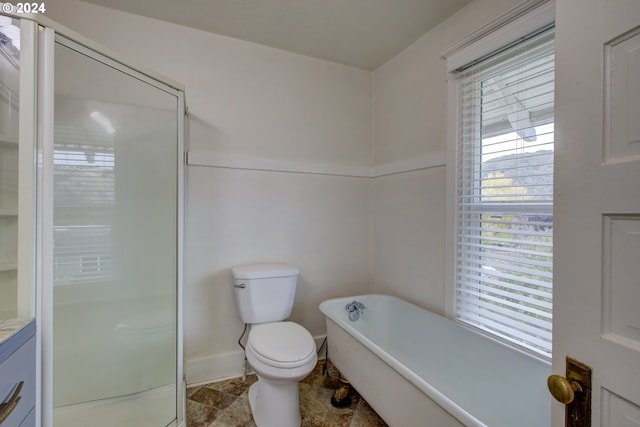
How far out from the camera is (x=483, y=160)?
1.64 m

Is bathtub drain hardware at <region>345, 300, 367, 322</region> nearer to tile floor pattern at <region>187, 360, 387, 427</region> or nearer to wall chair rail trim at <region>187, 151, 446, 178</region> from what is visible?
tile floor pattern at <region>187, 360, 387, 427</region>

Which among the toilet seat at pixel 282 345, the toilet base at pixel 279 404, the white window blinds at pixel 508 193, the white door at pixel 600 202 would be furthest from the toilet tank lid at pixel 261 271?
the white door at pixel 600 202

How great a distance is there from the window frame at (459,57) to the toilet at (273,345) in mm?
951

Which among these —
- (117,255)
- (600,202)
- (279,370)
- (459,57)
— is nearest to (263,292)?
(279,370)

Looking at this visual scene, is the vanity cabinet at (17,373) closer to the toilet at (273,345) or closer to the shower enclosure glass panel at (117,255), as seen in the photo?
the shower enclosure glass panel at (117,255)

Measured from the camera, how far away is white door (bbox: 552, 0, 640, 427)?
1.67 feet

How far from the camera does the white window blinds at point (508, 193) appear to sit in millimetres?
1325

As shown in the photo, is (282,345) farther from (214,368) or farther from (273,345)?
(214,368)

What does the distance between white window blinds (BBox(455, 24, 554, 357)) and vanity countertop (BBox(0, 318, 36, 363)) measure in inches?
76.3

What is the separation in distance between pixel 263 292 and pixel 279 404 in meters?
0.65

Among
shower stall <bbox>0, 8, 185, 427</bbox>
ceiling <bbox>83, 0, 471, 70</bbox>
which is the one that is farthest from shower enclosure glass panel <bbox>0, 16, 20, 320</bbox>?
ceiling <bbox>83, 0, 471, 70</bbox>

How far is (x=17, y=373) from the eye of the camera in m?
0.82

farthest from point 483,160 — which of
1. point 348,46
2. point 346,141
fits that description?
point 348,46

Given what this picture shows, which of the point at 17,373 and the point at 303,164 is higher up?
the point at 303,164
